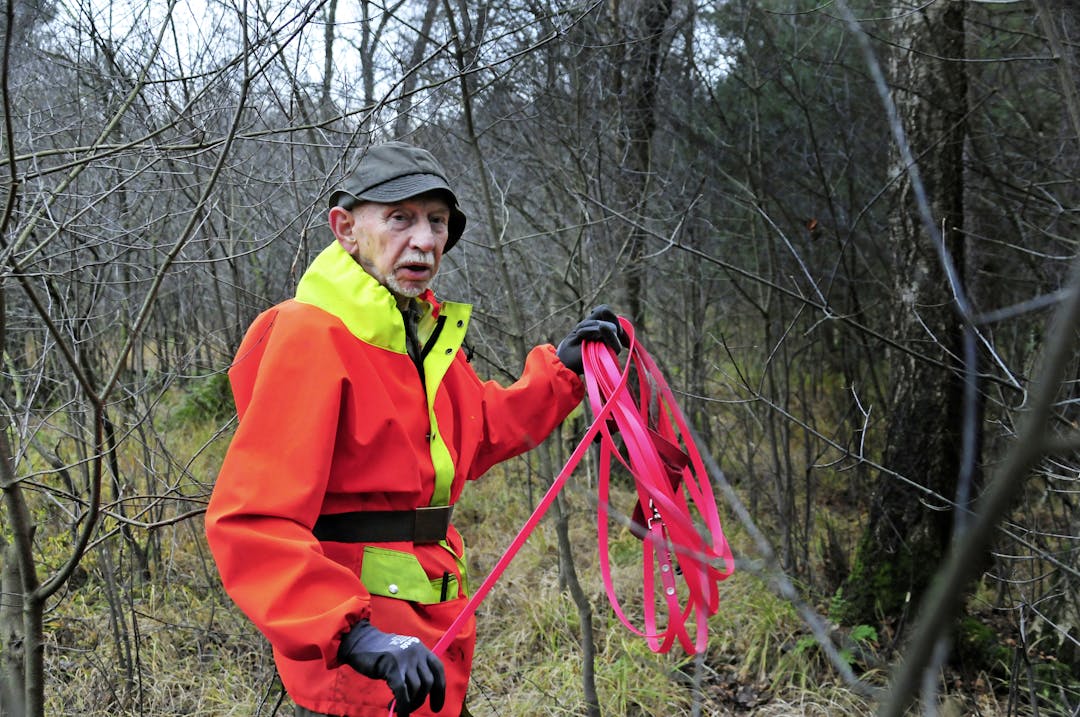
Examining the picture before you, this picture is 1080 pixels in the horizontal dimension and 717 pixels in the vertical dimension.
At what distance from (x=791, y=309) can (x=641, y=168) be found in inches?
57.5

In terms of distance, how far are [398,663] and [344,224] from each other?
123 cm

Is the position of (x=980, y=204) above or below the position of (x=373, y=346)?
above

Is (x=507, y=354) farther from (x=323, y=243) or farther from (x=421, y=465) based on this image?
(x=421, y=465)

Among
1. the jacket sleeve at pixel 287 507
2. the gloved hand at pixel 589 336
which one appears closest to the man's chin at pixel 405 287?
the jacket sleeve at pixel 287 507

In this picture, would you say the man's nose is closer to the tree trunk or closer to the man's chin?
the man's chin

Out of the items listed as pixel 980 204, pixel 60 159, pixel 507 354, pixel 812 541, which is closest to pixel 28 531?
pixel 60 159

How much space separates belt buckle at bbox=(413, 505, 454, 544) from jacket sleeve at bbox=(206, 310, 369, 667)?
1.04 ft

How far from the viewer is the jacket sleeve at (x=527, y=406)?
2814 millimetres

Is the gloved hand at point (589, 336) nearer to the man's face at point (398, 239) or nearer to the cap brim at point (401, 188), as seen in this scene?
the man's face at point (398, 239)

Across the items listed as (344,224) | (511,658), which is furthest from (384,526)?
(511,658)

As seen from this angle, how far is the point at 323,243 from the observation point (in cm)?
668

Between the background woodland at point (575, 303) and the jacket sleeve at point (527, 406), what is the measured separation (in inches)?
21.5

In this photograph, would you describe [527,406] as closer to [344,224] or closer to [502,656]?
[344,224]

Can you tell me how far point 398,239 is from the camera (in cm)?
255
